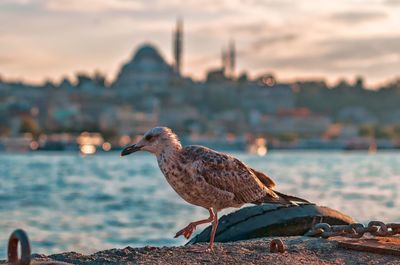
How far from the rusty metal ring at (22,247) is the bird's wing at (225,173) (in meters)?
1.46

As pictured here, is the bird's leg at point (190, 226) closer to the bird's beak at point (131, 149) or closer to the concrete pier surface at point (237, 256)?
the concrete pier surface at point (237, 256)

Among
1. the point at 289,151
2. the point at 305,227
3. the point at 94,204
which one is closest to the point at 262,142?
the point at 289,151

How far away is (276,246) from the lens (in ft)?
19.2

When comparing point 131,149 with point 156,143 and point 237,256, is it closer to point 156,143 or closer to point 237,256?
point 156,143

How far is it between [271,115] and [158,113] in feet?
64.8

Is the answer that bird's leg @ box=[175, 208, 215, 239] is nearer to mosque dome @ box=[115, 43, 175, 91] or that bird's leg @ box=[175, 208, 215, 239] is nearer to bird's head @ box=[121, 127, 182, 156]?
bird's head @ box=[121, 127, 182, 156]

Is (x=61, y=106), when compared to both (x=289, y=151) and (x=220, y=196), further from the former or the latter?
(x=220, y=196)

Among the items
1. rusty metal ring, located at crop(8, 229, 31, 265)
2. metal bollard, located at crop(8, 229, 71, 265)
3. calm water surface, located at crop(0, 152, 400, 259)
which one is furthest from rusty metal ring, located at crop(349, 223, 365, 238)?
calm water surface, located at crop(0, 152, 400, 259)

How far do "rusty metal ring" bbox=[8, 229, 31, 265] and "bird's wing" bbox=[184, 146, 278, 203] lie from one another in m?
1.46

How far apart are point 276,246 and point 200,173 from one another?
2.00 ft

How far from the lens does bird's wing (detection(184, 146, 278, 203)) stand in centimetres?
581

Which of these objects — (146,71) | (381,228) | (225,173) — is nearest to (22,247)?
(225,173)

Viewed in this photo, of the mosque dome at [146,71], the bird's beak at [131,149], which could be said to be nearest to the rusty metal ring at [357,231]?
the bird's beak at [131,149]

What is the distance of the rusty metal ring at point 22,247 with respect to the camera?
4359 mm
